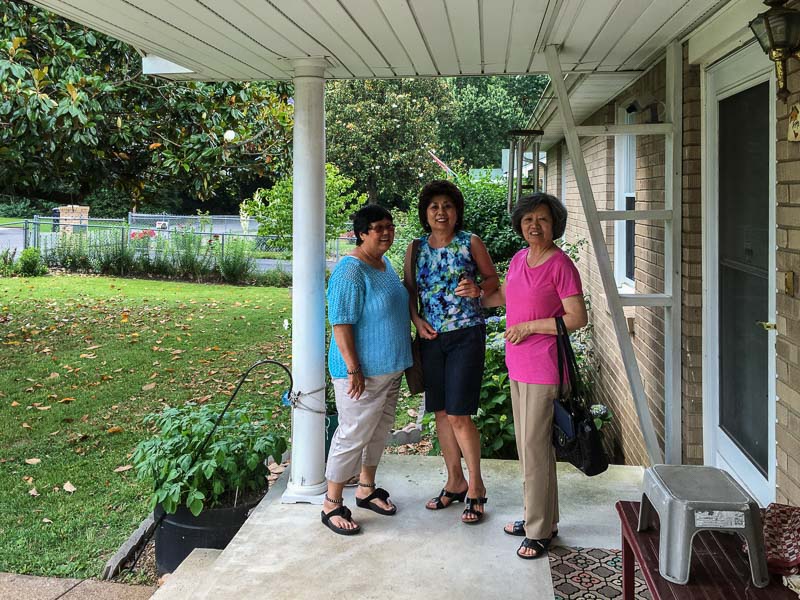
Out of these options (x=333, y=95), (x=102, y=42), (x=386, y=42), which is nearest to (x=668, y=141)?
(x=386, y=42)

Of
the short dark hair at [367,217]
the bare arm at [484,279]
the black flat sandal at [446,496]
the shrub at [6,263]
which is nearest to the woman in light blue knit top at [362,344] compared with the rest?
the short dark hair at [367,217]

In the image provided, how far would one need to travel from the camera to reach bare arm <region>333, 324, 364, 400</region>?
349 centimetres

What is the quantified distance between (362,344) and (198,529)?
54.5 inches

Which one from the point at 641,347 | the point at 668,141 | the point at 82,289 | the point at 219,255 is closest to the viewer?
the point at 668,141

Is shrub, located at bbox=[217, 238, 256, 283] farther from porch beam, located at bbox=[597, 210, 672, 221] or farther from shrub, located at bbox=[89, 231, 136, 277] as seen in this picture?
porch beam, located at bbox=[597, 210, 672, 221]

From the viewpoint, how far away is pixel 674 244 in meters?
3.82

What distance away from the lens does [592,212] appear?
3592mm

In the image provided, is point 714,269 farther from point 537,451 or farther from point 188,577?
point 188,577

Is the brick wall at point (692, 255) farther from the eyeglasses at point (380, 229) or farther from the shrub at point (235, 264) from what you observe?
the shrub at point (235, 264)

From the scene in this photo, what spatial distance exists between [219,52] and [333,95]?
2456 centimetres

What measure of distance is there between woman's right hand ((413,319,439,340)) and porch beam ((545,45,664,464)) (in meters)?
0.88

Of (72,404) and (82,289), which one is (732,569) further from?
(82,289)

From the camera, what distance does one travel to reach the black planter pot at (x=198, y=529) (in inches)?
153

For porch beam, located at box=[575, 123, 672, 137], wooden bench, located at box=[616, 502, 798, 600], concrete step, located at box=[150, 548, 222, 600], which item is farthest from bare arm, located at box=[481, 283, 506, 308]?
concrete step, located at box=[150, 548, 222, 600]
